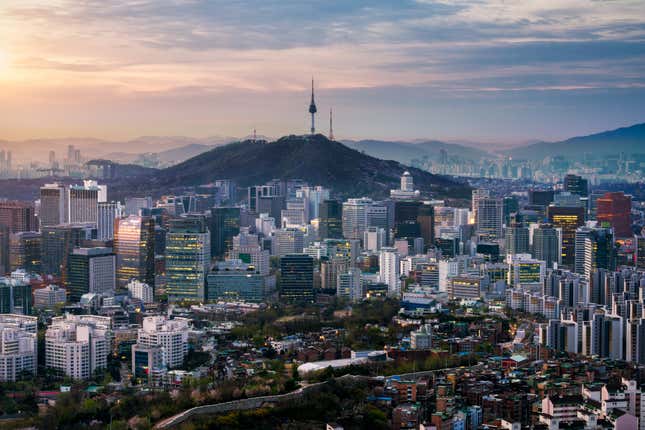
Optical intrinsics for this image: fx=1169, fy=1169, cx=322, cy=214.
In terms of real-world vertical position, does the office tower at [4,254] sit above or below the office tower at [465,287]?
above

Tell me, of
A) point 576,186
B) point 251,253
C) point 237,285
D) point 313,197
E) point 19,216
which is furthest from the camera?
point 576,186

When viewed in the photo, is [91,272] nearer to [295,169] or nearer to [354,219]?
[354,219]

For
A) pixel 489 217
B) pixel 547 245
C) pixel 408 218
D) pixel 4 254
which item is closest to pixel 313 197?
pixel 408 218

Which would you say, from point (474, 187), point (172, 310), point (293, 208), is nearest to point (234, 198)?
point (293, 208)

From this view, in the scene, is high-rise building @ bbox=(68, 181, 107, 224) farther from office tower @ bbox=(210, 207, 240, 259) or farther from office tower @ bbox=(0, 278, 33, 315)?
office tower @ bbox=(0, 278, 33, 315)

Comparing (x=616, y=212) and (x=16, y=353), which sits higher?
(x=616, y=212)

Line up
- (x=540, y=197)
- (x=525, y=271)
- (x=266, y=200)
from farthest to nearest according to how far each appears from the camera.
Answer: (x=266, y=200), (x=540, y=197), (x=525, y=271)

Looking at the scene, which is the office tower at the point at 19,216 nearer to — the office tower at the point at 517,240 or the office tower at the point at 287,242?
the office tower at the point at 287,242

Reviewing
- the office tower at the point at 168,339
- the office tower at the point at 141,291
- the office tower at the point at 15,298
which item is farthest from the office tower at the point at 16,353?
the office tower at the point at 141,291
